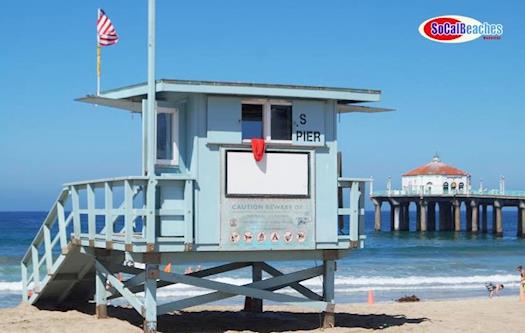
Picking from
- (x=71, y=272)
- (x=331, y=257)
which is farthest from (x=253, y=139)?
(x=71, y=272)

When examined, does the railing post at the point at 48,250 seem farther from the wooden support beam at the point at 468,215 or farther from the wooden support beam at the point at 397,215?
the wooden support beam at the point at 468,215

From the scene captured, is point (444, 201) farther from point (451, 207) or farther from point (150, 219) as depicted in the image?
point (150, 219)

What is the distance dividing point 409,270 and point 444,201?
36.5 m

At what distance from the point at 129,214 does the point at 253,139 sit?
6.96 ft

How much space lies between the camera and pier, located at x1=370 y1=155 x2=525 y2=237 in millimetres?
71062

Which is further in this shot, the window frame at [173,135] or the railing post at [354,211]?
the railing post at [354,211]

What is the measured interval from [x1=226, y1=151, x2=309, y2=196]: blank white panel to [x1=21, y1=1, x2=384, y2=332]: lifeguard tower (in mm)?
15

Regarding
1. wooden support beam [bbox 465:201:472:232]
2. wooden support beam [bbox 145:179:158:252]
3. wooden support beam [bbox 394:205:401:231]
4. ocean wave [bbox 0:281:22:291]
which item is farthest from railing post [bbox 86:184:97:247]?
A: wooden support beam [bbox 465:201:472:232]

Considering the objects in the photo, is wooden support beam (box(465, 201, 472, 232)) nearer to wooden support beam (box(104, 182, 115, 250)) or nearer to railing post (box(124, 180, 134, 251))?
wooden support beam (box(104, 182, 115, 250))

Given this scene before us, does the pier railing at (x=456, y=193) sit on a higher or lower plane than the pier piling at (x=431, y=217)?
higher

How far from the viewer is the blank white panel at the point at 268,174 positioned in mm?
13023

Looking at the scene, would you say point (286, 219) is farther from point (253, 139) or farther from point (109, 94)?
point (109, 94)

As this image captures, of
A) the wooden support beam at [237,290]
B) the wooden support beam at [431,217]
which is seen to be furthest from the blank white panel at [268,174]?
the wooden support beam at [431,217]

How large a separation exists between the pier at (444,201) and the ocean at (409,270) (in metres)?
4.02
